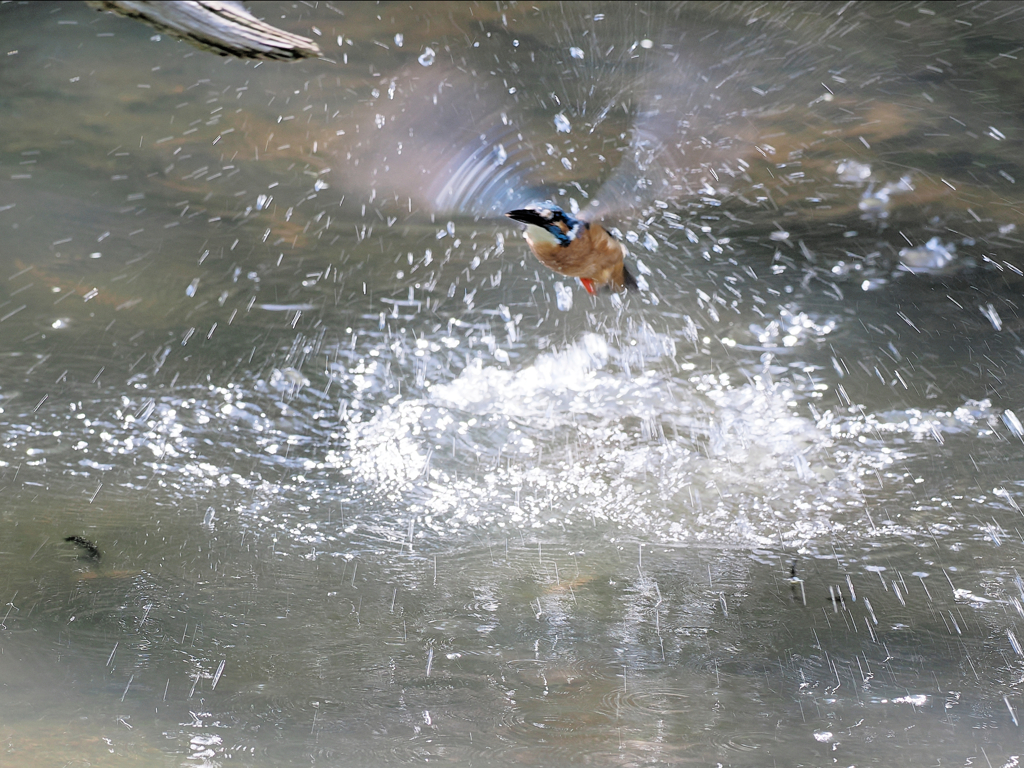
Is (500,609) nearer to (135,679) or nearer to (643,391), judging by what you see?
(643,391)

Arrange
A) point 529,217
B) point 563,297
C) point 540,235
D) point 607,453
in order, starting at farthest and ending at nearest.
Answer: point 607,453, point 563,297, point 540,235, point 529,217

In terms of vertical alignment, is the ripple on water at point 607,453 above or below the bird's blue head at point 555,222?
below

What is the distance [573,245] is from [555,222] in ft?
0.30

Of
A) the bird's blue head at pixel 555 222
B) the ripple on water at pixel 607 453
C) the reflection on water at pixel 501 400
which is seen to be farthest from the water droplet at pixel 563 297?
the bird's blue head at pixel 555 222

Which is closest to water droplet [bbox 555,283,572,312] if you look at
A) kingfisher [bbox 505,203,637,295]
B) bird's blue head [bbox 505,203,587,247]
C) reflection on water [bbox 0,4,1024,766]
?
reflection on water [bbox 0,4,1024,766]

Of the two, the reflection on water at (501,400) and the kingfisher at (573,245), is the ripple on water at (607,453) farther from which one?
the kingfisher at (573,245)

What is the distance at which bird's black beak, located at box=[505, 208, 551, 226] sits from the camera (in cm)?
176

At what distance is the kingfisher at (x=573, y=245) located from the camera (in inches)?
73.4

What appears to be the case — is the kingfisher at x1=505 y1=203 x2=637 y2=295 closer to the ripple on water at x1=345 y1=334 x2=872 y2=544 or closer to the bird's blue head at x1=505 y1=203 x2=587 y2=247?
the bird's blue head at x1=505 y1=203 x2=587 y2=247

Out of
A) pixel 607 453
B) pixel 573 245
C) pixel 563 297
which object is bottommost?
pixel 607 453

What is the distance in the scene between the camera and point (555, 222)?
1.88 metres

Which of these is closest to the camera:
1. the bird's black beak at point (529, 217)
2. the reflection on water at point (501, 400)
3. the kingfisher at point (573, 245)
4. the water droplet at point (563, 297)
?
the bird's black beak at point (529, 217)

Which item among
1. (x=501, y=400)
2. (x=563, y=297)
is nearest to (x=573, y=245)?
(x=563, y=297)

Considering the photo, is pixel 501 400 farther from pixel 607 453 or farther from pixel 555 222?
pixel 555 222
